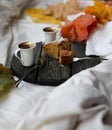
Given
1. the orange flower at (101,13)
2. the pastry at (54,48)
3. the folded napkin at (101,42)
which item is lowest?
the folded napkin at (101,42)

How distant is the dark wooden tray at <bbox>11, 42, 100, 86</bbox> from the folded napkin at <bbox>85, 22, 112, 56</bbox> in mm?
83

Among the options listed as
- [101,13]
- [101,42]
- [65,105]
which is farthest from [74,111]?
[101,13]

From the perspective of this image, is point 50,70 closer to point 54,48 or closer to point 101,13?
point 54,48

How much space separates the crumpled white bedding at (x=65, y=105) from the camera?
A: 0.54 metres

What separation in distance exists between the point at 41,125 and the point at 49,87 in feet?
0.88

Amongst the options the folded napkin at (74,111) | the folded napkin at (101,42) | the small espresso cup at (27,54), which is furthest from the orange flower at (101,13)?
the folded napkin at (74,111)

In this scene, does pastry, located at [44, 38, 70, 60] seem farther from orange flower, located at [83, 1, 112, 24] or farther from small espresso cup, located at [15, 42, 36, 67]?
orange flower, located at [83, 1, 112, 24]

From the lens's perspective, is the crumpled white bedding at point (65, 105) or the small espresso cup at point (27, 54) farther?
the small espresso cup at point (27, 54)

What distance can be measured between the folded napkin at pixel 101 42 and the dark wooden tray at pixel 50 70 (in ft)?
0.27

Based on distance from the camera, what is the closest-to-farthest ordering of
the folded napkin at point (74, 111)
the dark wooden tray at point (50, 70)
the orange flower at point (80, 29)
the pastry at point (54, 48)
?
the folded napkin at point (74, 111) → the dark wooden tray at point (50, 70) → the pastry at point (54, 48) → the orange flower at point (80, 29)

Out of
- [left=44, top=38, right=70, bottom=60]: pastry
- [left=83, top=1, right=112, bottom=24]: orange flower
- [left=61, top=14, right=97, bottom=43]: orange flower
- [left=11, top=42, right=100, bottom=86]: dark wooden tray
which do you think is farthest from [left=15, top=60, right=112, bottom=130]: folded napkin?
[left=83, top=1, right=112, bottom=24]: orange flower

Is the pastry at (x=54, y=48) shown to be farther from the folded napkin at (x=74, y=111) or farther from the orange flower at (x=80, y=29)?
the folded napkin at (x=74, y=111)

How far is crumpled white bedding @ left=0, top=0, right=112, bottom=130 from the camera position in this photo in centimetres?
54

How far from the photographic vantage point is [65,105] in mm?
557
